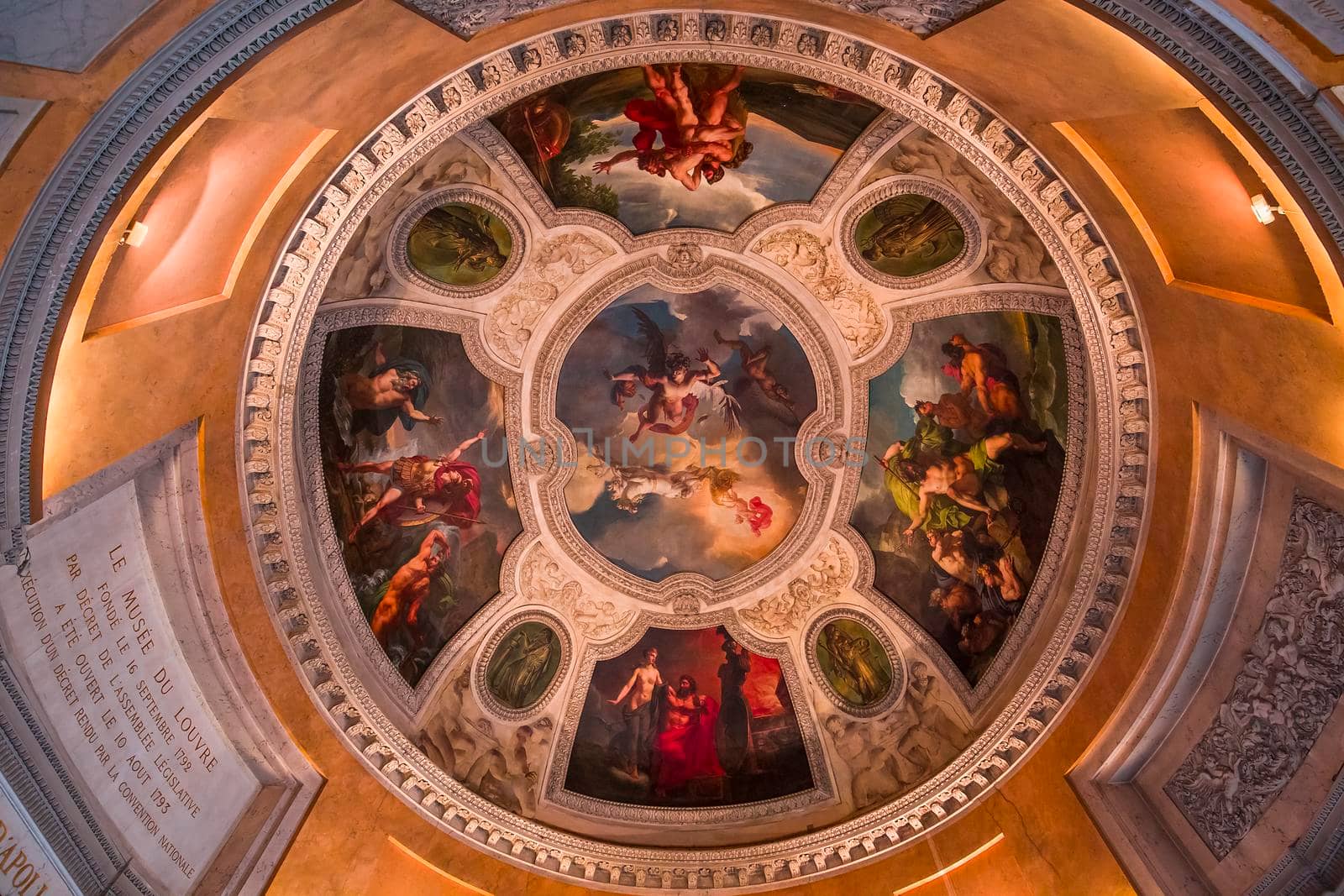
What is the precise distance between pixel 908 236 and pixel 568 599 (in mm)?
8020

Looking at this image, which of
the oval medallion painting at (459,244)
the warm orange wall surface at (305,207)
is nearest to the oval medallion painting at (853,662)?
the warm orange wall surface at (305,207)

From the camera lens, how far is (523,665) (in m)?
15.9

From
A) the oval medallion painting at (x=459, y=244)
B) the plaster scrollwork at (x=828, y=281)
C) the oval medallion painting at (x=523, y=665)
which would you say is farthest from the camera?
the oval medallion painting at (x=523, y=665)

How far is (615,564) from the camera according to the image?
16.8m

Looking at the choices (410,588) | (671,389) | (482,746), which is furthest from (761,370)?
(482,746)

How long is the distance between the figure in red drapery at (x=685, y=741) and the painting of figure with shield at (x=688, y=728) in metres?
0.01

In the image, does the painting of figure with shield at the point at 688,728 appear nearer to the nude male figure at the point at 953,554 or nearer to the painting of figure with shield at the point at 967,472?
the painting of figure with shield at the point at 967,472

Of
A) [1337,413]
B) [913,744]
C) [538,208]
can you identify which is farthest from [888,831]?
[538,208]

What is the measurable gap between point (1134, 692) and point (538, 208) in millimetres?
9939

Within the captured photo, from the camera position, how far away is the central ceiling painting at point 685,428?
15688mm

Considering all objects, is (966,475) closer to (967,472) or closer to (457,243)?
(967,472)

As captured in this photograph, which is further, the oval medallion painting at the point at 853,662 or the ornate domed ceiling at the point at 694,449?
the oval medallion painting at the point at 853,662

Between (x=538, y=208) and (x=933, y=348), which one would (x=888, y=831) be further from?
(x=538, y=208)

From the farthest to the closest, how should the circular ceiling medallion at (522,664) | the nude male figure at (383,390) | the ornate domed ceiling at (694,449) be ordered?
1. the circular ceiling medallion at (522,664)
2. the nude male figure at (383,390)
3. the ornate domed ceiling at (694,449)
